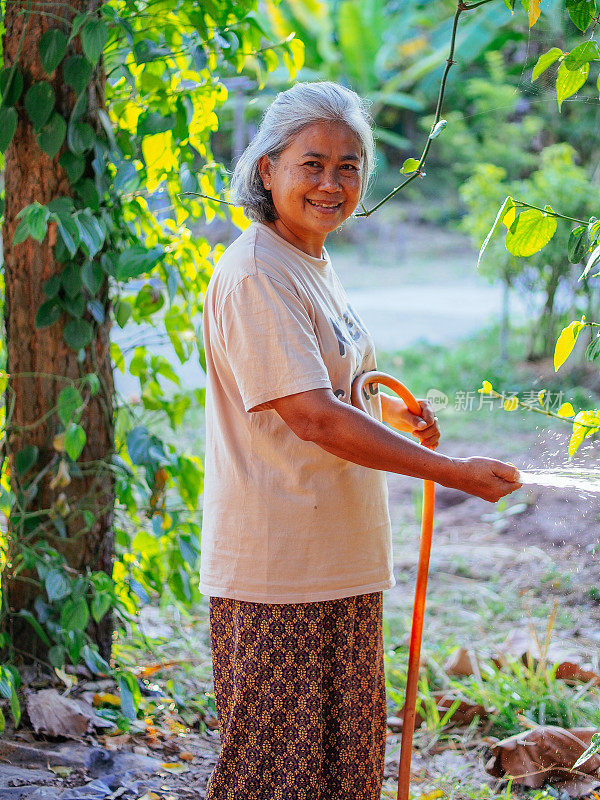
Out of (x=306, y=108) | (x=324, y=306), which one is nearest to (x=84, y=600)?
(x=324, y=306)

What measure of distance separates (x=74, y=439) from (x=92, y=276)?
344 millimetres

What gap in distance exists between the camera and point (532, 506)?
10.8ft

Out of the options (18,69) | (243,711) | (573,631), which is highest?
(18,69)

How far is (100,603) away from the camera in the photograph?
6.13 ft

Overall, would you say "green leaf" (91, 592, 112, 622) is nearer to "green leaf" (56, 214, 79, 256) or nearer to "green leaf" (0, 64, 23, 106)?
"green leaf" (56, 214, 79, 256)

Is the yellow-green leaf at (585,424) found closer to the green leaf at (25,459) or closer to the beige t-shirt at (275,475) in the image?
the beige t-shirt at (275,475)

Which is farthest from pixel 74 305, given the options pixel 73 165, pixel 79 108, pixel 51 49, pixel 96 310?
pixel 51 49

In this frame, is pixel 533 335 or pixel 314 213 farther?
pixel 533 335

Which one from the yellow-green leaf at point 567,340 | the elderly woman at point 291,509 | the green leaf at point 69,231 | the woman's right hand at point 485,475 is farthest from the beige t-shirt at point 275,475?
the green leaf at point 69,231

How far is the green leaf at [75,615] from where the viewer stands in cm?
185

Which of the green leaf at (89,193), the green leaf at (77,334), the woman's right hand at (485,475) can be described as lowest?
the woman's right hand at (485,475)

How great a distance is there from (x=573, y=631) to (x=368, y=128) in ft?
5.34

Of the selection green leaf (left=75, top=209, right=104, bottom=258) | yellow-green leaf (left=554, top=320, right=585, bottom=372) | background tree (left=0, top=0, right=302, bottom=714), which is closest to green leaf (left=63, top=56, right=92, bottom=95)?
background tree (left=0, top=0, right=302, bottom=714)

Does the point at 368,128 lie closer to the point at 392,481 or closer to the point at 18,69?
the point at 18,69
